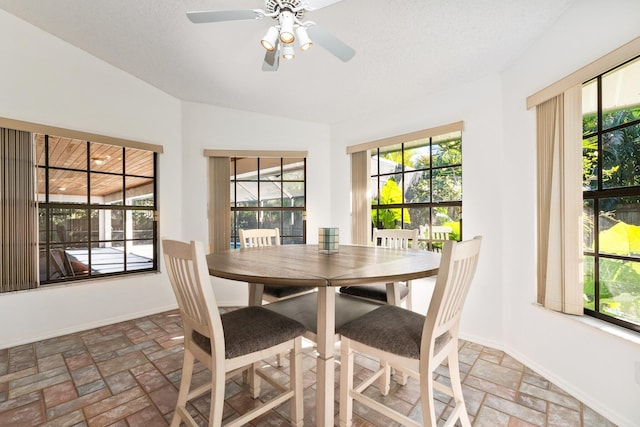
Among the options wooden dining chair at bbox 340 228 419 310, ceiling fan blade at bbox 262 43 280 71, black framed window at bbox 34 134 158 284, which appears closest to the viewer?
ceiling fan blade at bbox 262 43 280 71

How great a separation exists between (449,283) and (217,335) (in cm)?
100

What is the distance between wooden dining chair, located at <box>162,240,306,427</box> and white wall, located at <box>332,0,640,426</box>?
1790mm

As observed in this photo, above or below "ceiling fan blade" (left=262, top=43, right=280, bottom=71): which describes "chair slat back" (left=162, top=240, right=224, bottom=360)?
below

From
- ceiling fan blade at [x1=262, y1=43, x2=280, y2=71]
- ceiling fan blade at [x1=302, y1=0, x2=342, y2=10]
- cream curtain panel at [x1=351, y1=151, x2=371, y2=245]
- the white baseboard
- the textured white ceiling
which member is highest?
the textured white ceiling

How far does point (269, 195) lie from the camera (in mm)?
3898

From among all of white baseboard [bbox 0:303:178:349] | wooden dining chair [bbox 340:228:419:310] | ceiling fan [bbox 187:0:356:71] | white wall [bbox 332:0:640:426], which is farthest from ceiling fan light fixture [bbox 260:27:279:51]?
white baseboard [bbox 0:303:178:349]

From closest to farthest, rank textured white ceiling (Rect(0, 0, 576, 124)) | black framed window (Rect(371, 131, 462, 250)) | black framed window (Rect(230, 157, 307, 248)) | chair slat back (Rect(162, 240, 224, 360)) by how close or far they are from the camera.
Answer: chair slat back (Rect(162, 240, 224, 360)) < textured white ceiling (Rect(0, 0, 576, 124)) < black framed window (Rect(371, 131, 462, 250)) < black framed window (Rect(230, 157, 307, 248))

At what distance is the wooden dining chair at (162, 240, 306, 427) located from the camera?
1.18 meters

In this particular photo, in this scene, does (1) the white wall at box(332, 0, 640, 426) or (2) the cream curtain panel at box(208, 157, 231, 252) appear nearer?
(1) the white wall at box(332, 0, 640, 426)

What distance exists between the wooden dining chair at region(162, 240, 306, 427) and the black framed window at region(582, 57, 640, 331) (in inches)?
76.1

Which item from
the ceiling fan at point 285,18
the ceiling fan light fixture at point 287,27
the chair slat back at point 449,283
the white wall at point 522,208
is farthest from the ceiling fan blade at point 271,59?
the white wall at point 522,208

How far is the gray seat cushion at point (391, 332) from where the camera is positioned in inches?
49.9

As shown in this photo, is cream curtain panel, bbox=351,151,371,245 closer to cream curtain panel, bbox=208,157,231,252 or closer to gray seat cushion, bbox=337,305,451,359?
cream curtain panel, bbox=208,157,231,252

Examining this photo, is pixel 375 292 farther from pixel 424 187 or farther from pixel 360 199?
pixel 360 199
